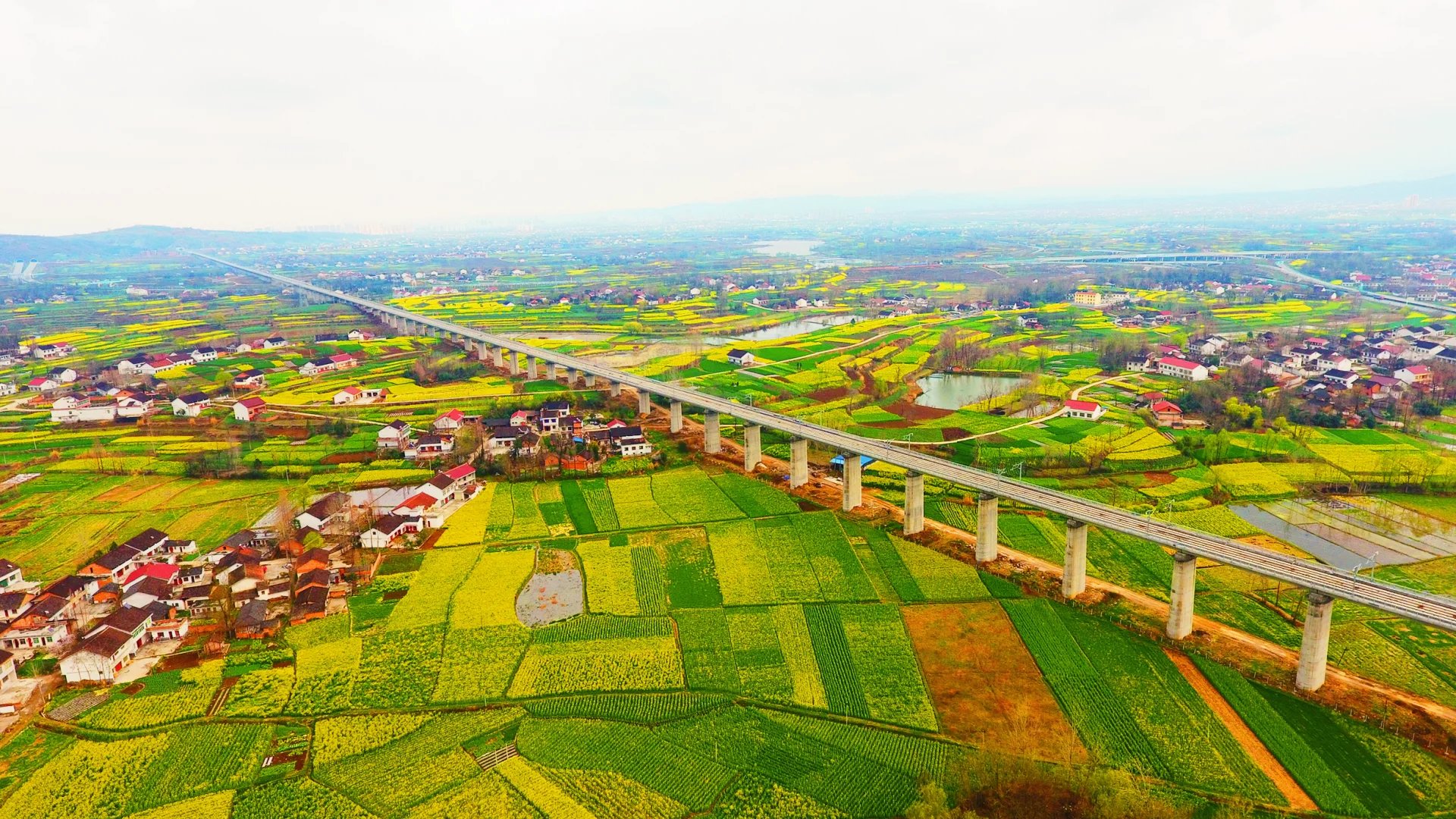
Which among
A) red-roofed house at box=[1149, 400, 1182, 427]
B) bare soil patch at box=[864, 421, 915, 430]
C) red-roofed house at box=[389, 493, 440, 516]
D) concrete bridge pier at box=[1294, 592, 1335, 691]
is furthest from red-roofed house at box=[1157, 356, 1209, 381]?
red-roofed house at box=[389, 493, 440, 516]

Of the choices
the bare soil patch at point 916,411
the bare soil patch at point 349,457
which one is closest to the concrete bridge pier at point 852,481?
the bare soil patch at point 916,411

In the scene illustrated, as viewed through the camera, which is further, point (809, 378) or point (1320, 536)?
point (809, 378)

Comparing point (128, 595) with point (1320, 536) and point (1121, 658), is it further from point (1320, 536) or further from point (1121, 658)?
point (1320, 536)

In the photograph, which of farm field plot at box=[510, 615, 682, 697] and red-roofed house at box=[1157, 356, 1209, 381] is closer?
farm field plot at box=[510, 615, 682, 697]

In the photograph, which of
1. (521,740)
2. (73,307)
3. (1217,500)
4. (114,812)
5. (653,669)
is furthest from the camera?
(73,307)

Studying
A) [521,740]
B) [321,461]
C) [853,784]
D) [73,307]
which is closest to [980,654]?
[853,784]

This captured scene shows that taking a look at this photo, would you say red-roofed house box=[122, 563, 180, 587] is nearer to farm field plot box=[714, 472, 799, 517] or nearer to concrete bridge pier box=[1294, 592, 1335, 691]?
farm field plot box=[714, 472, 799, 517]

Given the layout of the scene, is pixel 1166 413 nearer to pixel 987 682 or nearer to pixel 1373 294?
pixel 987 682
